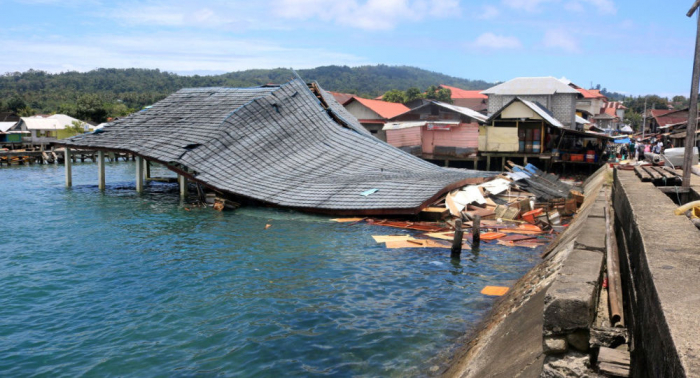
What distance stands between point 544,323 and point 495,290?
8.42 metres

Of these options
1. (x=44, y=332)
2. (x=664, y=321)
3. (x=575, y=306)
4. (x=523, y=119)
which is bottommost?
(x=44, y=332)

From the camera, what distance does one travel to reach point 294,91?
34094mm

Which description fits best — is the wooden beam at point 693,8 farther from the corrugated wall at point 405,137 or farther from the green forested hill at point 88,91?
the green forested hill at point 88,91

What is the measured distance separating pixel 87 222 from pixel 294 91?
15.3 metres

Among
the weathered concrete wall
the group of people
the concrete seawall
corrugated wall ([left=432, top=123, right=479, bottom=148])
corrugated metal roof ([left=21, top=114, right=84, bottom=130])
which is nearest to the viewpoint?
the weathered concrete wall

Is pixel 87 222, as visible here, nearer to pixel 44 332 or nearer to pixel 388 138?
pixel 44 332

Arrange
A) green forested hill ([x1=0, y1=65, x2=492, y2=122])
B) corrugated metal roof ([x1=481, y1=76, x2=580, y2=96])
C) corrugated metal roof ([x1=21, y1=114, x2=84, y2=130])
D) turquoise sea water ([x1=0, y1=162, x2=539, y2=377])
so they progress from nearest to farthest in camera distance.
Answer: turquoise sea water ([x1=0, y1=162, x2=539, y2=377]), corrugated metal roof ([x1=481, y1=76, x2=580, y2=96]), corrugated metal roof ([x1=21, y1=114, x2=84, y2=130]), green forested hill ([x1=0, y1=65, x2=492, y2=122])

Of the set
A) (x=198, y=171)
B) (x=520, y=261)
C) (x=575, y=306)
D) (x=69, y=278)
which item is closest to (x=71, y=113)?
(x=198, y=171)

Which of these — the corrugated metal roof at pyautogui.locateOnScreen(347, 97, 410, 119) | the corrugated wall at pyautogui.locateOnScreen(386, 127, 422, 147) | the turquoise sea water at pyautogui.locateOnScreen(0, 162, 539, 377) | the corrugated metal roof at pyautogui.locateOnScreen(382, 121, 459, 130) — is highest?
the corrugated metal roof at pyautogui.locateOnScreen(347, 97, 410, 119)

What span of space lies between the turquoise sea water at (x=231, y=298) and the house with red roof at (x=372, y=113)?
31.0 metres

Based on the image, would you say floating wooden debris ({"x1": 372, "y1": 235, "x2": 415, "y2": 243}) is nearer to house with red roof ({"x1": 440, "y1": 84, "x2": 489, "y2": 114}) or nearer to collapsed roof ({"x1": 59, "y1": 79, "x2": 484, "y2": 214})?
collapsed roof ({"x1": 59, "y1": 79, "x2": 484, "y2": 214})

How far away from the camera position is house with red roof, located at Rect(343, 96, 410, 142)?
53.3 meters

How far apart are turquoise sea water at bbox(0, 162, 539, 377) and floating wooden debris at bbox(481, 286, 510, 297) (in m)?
0.26


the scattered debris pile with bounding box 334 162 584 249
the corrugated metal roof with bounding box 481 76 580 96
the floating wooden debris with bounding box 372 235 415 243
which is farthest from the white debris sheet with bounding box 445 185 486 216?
the corrugated metal roof with bounding box 481 76 580 96
